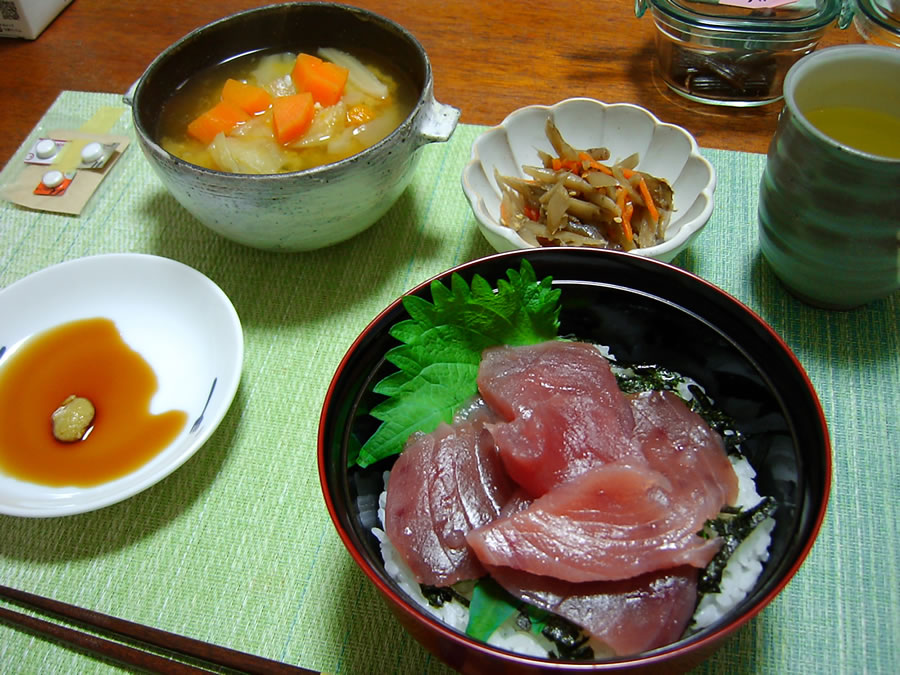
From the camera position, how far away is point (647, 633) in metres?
0.88

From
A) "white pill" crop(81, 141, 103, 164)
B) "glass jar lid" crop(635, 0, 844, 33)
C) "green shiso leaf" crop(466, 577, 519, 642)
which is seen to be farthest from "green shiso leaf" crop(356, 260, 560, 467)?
"white pill" crop(81, 141, 103, 164)

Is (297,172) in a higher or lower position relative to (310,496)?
higher

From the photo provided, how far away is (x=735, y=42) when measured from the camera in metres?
1.85

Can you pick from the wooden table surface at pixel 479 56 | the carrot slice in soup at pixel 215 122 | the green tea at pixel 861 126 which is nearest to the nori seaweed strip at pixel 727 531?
the green tea at pixel 861 126

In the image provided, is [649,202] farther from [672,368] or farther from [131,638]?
[131,638]

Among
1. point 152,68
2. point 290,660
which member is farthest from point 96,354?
point 290,660

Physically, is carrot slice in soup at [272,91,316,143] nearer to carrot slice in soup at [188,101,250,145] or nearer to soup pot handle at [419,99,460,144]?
carrot slice in soup at [188,101,250,145]

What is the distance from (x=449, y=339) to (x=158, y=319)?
74cm

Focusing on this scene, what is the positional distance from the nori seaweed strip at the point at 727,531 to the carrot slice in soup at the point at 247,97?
1351mm

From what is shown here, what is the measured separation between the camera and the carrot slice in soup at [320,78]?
64.4 inches

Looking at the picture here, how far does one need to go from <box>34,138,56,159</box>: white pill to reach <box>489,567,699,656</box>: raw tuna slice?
1.73 meters

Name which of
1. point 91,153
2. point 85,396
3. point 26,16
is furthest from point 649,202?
point 26,16

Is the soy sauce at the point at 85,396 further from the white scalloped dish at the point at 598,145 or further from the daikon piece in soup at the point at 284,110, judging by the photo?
the white scalloped dish at the point at 598,145

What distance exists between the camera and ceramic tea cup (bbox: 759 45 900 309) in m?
1.20
